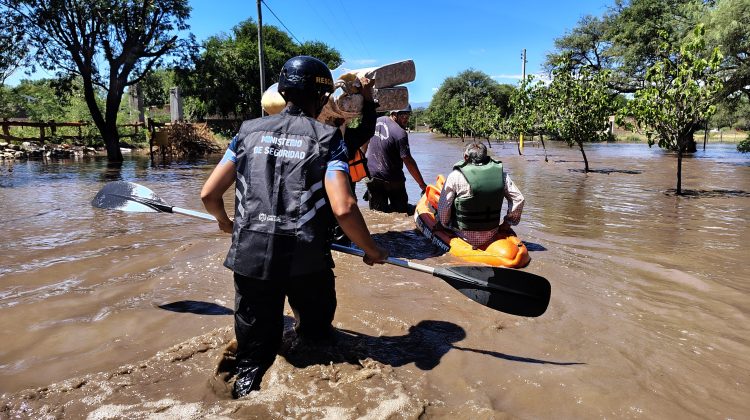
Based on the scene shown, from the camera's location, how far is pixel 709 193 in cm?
1230

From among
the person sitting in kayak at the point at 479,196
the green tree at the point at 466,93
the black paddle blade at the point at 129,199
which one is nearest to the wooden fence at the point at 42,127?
the black paddle blade at the point at 129,199

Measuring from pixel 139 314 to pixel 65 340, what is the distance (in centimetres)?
56

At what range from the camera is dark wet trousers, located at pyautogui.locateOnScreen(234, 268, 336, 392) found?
2.59 m

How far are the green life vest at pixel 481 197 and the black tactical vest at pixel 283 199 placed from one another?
320 centimetres

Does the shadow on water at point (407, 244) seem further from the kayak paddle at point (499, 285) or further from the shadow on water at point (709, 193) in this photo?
the shadow on water at point (709, 193)

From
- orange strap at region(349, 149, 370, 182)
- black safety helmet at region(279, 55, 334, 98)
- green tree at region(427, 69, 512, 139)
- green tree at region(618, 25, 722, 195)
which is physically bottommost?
orange strap at region(349, 149, 370, 182)

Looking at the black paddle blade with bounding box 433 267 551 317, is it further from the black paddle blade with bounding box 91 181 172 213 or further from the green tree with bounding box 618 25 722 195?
the green tree with bounding box 618 25 722 195

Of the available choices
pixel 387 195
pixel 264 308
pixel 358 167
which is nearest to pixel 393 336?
pixel 264 308

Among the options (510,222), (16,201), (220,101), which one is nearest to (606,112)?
(510,222)

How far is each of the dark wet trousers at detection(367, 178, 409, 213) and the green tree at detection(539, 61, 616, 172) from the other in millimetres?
12609

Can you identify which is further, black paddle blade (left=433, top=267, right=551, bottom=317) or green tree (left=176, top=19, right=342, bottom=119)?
green tree (left=176, top=19, right=342, bottom=119)

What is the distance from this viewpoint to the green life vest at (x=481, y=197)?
542 cm

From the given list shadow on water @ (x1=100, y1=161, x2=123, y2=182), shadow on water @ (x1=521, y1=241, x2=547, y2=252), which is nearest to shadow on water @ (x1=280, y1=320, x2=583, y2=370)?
shadow on water @ (x1=521, y1=241, x2=547, y2=252)

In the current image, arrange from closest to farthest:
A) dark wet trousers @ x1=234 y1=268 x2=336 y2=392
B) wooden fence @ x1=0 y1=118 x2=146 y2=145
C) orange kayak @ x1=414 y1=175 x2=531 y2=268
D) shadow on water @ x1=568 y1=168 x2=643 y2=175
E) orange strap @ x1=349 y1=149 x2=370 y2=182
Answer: dark wet trousers @ x1=234 y1=268 x2=336 y2=392
orange strap @ x1=349 y1=149 x2=370 y2=182
orange kayak @ x1=414 y1=175 x2=531 y2=268
shadow on water @ x1=568 y1=168 x2=643 y2=175
wooden fence @ x1=0 y1=118 x2=146 y2=145
